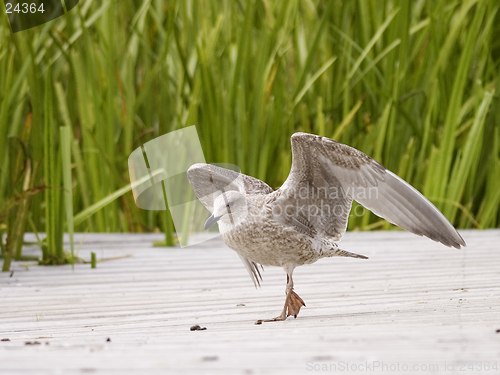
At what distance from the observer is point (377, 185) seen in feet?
7.49

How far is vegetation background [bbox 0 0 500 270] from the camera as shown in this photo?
3.71 m

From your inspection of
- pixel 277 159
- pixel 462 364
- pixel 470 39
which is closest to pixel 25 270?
pixel 277 159

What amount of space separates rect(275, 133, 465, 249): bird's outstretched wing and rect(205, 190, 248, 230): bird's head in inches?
4.9

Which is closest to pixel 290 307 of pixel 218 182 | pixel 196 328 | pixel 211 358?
pixel 196 328

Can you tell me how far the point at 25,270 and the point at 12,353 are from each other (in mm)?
1708

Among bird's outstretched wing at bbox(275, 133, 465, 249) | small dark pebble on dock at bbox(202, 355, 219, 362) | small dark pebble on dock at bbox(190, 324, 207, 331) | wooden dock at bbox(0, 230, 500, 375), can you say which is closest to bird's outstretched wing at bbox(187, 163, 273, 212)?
bird's outstretched wing at bbox(275, 133, 465, 249)

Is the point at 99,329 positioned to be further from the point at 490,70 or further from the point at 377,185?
the point at 490,70

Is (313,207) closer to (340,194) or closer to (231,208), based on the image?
(340,194)

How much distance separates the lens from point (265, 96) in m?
3.89

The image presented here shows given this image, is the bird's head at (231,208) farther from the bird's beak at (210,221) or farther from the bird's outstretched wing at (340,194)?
the bird's outstretched wing at (340,194)

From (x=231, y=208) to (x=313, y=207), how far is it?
0.31 meters

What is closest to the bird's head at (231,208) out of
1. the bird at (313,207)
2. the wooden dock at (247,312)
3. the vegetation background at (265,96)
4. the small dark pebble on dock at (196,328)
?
the bird at (313,207)

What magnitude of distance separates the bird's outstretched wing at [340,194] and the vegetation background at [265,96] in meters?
1.32

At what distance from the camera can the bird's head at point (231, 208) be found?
2254 millimetres
